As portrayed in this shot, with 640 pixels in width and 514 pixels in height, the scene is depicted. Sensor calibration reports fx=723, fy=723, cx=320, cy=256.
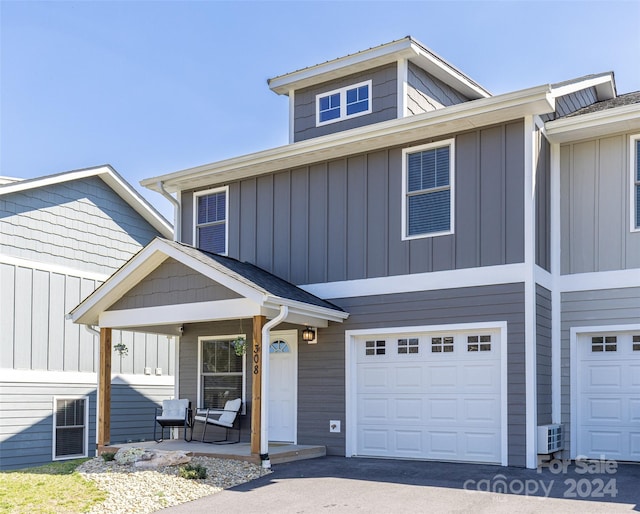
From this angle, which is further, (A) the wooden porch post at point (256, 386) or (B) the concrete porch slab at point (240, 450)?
(B) the concrete porch slab at point (240, 450)

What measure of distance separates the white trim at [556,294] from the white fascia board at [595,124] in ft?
1.17

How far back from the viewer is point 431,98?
12.5 m

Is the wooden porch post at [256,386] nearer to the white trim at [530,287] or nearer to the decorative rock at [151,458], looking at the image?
the decorative rock at [151,458]

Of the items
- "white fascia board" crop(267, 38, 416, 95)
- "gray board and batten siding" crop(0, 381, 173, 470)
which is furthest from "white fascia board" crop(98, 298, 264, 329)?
"white fascia board" crop(267, 38, 416, 95)

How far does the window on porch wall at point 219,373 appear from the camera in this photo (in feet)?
40.1

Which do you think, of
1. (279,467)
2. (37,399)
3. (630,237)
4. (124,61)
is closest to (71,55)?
(124,61)

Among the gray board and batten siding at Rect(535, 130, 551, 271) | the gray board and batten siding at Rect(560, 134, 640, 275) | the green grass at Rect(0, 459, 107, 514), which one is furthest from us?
the gray board and batten siding at Rect(560, 134, 640, 275)

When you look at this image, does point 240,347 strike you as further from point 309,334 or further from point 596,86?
point 596,86

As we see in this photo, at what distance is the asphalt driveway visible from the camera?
23.7 ft

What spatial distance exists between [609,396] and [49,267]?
35.2ft

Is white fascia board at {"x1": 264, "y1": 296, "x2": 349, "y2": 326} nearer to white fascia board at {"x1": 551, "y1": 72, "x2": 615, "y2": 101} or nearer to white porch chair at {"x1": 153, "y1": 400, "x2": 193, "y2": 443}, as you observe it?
white porch chair at {"x1": 153, "y1": 400, "x2": 193, "y2": 443}

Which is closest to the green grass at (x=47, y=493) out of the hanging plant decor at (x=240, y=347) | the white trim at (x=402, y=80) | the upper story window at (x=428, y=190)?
the hanging plant decor at (x=240, y=347)

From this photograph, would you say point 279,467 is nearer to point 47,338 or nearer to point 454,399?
point 454,399

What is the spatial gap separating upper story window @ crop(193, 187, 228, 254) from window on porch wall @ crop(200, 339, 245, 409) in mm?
1686
